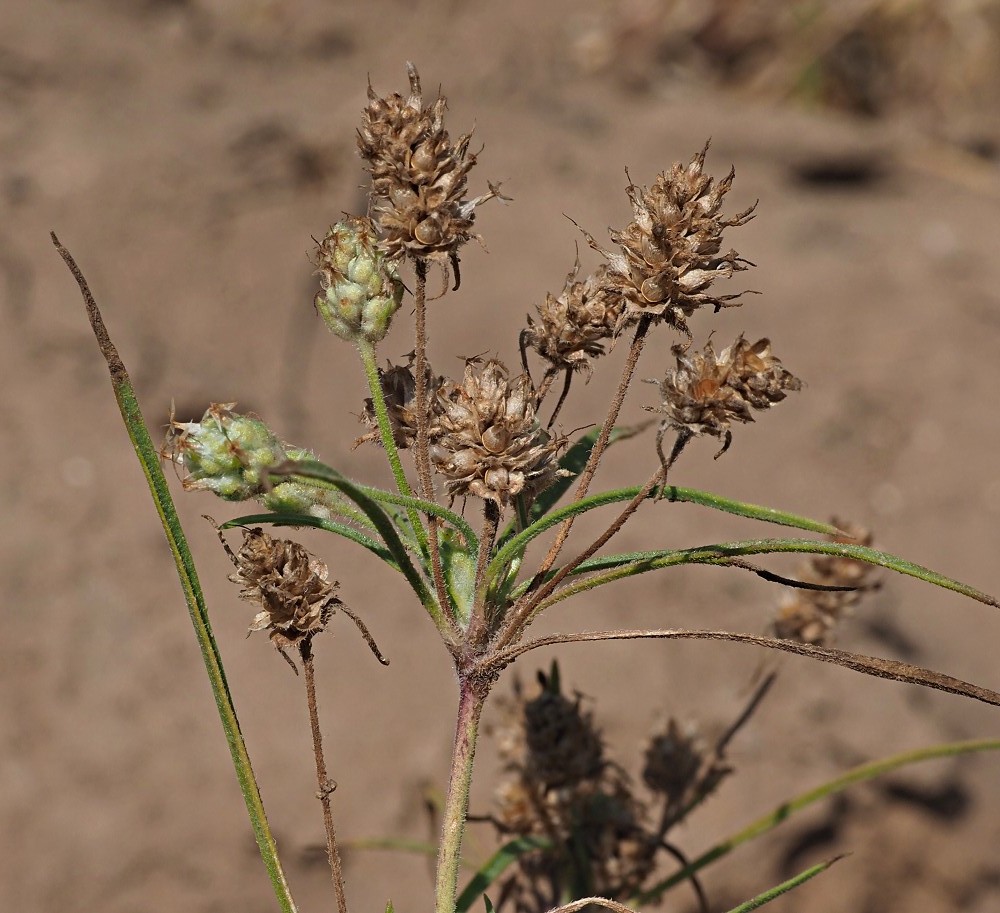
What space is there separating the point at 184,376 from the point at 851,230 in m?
2.94

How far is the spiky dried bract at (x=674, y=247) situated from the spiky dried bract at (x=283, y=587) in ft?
1.28

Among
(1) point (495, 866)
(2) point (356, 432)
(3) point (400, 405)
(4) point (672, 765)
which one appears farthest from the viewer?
(2) point (356, 432)

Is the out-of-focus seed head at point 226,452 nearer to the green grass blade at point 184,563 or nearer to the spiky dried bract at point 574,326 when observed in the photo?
the green grass blade at point 184,563

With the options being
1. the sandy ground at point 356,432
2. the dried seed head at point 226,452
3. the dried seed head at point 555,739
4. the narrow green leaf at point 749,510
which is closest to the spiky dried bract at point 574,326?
the narrow green leaf at point 749,510

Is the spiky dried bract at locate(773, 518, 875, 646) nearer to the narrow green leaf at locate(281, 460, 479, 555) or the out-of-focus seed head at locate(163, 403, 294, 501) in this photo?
the narrow green leaf at locate(281, 460, 479, 555)

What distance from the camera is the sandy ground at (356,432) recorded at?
2.75 metres

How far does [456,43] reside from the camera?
16.7 ft

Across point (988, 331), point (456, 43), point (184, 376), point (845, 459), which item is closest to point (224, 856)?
point (184, 376)

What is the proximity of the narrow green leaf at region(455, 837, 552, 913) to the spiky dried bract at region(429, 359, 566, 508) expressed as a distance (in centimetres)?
58

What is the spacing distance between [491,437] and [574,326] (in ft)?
0.65

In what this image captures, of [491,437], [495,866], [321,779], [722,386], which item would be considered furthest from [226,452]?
[495,866]

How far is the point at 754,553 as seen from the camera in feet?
3.12

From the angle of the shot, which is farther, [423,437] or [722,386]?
[423,437]

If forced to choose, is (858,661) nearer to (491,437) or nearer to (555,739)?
(491,437)
